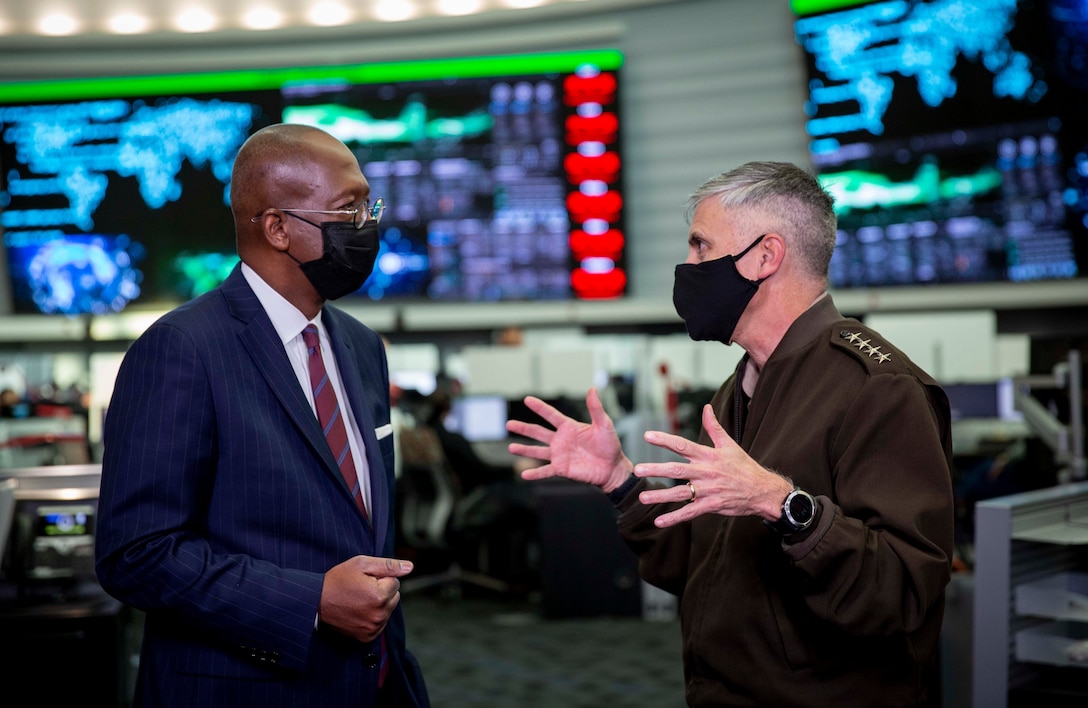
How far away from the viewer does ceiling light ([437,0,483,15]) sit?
8406 mm

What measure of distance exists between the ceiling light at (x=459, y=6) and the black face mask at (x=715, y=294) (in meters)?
7.52

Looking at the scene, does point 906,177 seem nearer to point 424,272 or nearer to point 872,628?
point 424,272

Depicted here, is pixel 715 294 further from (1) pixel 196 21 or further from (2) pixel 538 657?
(1) pixel 196 21

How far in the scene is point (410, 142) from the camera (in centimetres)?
781

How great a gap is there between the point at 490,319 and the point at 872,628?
7.12m

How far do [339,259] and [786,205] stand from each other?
0.71 meters

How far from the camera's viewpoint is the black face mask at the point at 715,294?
149 cm

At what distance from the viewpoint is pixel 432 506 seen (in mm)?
5727

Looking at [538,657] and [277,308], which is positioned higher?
[277,308]

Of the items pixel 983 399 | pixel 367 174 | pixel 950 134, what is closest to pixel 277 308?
pixel 983 399

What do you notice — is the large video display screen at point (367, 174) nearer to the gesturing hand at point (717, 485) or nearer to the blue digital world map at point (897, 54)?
the blue digital world map at point (897, 54)

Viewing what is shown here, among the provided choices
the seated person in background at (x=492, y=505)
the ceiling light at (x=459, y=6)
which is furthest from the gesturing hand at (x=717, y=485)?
the ceiling light at (x=459, y=6)

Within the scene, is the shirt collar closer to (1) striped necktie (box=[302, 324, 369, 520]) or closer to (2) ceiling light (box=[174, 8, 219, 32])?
(1) striped necktie (box=[302, 324, 369, 520])

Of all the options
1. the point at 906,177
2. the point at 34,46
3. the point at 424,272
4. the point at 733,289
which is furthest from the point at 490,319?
the point at 733,289
